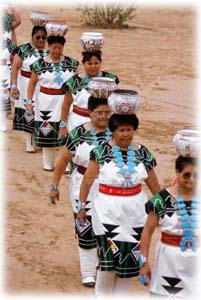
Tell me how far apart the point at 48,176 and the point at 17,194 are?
0.87 metres

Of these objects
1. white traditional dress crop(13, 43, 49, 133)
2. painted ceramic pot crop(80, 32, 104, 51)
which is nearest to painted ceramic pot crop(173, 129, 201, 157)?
painted ceramic pot crop(80, 32, 104, 51)

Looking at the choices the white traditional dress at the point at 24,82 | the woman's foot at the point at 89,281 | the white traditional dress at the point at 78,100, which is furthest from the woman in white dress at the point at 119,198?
the white traditional dress at the point at 24,82

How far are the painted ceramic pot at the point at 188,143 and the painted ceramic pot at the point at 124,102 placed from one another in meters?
0.64

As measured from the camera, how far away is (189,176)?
6113mm

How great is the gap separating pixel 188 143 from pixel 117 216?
843 millimetres

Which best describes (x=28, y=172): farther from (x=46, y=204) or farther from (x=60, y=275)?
(x=60, y=275)

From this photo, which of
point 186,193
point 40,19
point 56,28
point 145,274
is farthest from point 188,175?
point 40,19

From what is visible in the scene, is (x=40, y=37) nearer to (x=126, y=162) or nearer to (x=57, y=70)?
(x=57, y=70)

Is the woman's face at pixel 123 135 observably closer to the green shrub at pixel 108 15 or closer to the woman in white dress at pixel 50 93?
the woman in white dress at pixel 50 93

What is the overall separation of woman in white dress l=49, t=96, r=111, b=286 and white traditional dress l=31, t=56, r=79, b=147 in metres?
2.81

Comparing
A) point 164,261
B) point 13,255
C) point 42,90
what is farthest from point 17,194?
point 164,261

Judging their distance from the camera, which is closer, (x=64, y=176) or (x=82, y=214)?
(x=82, y=214)

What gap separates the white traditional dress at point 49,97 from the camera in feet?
34.2

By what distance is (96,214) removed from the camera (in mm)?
6797
